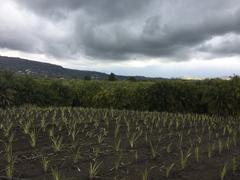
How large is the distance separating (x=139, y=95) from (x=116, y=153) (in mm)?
10850

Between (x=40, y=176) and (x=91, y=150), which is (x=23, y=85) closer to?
(x=91, y=150)

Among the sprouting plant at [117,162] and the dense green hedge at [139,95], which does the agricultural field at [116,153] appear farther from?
the dense green hedge at [139,95]

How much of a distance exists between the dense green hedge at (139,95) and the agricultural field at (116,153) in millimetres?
4721

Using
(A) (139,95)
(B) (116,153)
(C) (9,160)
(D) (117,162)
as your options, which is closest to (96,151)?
(B) (116,153)

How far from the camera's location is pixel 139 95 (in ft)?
59.7

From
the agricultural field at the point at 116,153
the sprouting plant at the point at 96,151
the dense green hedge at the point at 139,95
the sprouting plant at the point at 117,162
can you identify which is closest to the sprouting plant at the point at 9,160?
the agricultural field at the point at 116,153

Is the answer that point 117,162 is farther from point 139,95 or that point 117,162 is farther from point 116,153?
point 139,95

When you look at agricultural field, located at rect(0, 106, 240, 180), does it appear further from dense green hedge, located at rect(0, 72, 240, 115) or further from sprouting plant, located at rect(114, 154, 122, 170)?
dense green hedge, located at rect(0, 72, 240, 115)

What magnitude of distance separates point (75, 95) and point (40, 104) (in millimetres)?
2381

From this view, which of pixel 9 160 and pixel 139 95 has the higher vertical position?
pixel 139 95

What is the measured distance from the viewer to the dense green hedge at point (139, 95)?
16000mm

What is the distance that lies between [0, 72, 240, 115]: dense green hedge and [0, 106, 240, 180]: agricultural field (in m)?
4.72

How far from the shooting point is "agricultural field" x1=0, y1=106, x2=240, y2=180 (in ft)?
19.9

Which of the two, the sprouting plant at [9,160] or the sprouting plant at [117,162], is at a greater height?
the sprouting plant at [117,162]
